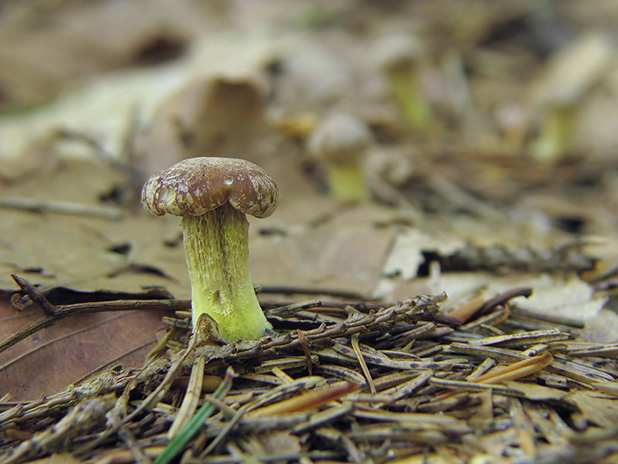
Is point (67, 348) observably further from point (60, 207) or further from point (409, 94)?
point (409, 94)

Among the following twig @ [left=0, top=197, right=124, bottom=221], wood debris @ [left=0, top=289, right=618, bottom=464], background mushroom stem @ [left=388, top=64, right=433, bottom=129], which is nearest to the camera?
wood debris @ [left=0, top=289, right=618, bottom=464]

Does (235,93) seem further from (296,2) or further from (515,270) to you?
(296,2)

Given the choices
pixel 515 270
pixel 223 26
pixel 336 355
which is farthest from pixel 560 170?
pixel 223 26

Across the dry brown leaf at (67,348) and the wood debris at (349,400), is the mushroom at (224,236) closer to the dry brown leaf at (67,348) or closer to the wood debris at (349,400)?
the wood debris at (349,400)

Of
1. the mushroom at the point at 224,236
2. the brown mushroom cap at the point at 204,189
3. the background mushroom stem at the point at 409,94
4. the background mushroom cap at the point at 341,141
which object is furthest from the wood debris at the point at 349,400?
the background mushroom stem at the point at 409,94

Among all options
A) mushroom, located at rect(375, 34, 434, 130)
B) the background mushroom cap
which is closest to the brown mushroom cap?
the background mushroom cap

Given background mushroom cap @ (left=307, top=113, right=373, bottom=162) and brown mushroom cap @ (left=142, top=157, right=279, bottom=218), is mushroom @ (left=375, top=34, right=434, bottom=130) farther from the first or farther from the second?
brown mushroom cap @ (left=142, top=157, right=279, bottom=218)
